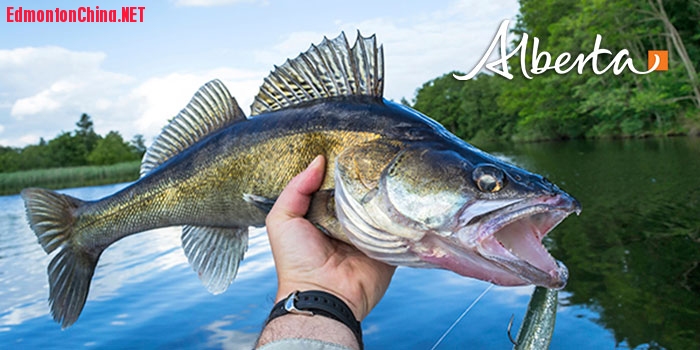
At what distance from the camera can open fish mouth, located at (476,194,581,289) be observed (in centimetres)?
162

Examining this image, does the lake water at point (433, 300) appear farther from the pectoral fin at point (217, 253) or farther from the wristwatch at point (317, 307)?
the wristwatch at point (317, 307)

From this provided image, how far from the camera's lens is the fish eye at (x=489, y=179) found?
5.68 feet

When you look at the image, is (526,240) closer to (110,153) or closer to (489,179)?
(489,179)

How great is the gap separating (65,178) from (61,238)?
30479 millimetres

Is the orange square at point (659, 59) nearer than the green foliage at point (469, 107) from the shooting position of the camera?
Yes

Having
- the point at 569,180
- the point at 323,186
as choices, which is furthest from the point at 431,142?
the point at 569,180

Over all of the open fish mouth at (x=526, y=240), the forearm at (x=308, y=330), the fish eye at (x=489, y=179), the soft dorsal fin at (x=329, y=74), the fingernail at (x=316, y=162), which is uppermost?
the soft dorsal fin at (x=329, y=74)

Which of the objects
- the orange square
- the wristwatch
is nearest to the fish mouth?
the wristwatch

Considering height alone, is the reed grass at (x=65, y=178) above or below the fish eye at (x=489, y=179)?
below

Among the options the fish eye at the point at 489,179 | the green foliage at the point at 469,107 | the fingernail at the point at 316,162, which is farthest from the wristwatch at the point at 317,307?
the green foliage at the point at 469,107

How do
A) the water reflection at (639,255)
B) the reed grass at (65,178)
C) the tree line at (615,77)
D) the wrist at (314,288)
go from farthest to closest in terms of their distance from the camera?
the tree line at (615,77) → the reed grass at (65,178) → the water reflection at (639,255) → the wrist at (314,288)

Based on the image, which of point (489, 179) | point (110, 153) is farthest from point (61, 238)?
point (110, 153)

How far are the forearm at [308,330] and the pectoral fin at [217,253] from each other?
84 cm

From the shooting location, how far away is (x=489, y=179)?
175cm
